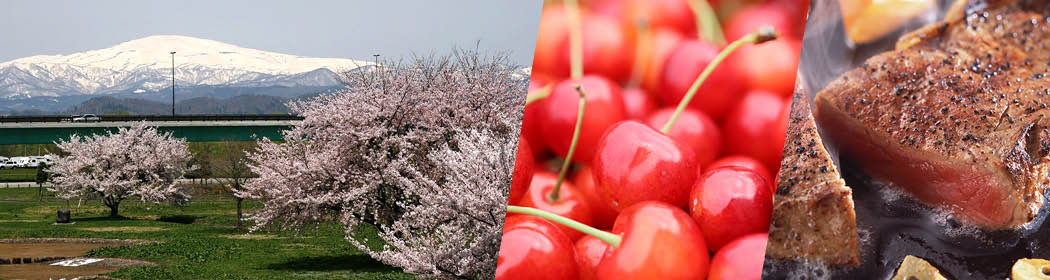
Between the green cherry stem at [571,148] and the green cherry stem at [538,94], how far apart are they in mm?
89

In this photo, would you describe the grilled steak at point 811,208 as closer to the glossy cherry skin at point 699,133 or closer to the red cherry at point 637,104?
the glossy cherry skin at point 699,133

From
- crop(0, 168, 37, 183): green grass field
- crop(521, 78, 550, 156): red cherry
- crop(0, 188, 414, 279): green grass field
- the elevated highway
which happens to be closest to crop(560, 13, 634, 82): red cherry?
crop(521, 78, 550, 156): red cherry

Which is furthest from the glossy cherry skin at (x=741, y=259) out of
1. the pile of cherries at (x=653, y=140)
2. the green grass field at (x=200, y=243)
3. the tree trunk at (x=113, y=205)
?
the tree trunk at (x=113, y=205)

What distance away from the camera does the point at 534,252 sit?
1.72m

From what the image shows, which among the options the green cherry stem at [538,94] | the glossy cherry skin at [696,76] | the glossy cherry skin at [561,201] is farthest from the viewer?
the green cherry stem at [538,94]

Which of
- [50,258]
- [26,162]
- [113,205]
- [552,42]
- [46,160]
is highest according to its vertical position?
[552,42]

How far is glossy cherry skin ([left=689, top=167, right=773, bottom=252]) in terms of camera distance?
4.75 ft

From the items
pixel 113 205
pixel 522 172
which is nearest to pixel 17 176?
pixel 113 205

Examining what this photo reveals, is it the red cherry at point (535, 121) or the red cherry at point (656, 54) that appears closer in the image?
the red cherry at point (656, 54)

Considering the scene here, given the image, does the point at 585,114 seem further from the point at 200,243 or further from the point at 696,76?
the point at 200,243

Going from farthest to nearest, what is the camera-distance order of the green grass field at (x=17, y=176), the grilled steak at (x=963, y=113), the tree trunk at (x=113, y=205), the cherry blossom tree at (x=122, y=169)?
the green grass field at (x=17, y=176), the tree trunk at (x=113, y=205), the cherry blossom tree at (x=122, y=169), the grilled steak at (x=963, y=113)

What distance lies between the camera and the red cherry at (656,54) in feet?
5.31

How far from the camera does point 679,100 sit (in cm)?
159

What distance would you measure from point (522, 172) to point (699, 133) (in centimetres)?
41
